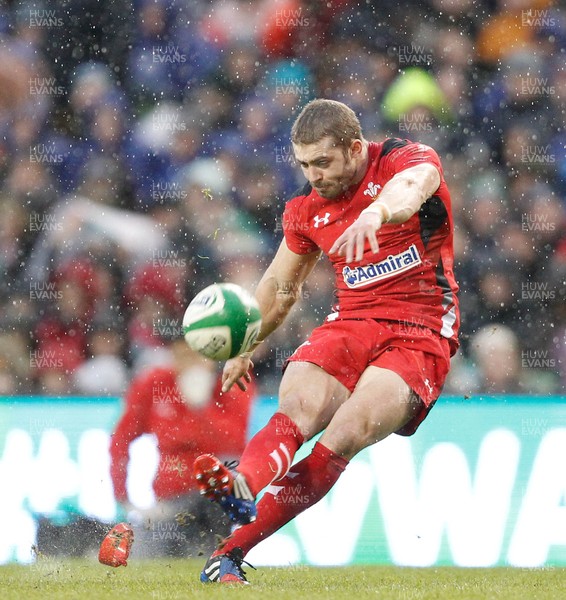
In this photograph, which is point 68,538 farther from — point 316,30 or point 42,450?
point 316,30

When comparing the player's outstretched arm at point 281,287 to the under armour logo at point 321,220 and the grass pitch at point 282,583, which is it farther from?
the grass pitch at point 282,583

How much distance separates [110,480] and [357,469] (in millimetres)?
1293

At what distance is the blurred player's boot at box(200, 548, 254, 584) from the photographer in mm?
4281

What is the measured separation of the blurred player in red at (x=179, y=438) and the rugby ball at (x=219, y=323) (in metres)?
1.55

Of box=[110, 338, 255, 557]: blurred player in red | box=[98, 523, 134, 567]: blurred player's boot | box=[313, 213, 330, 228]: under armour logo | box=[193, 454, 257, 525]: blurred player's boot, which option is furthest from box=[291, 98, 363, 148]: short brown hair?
box=[98, 523, 134, 567]: blurred player's boot

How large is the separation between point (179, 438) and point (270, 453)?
1.83 m

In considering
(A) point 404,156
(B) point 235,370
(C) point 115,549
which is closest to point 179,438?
(C) point 115,549

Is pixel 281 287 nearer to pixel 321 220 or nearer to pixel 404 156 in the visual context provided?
pixel 321 220

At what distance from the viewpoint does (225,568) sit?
4.30m

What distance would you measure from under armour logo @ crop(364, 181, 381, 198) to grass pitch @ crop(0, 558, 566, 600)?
163 centimetres

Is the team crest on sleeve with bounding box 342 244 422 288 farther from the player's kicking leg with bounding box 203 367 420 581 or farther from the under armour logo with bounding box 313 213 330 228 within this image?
the player's kicking leg with bounding box 203 367 420 581

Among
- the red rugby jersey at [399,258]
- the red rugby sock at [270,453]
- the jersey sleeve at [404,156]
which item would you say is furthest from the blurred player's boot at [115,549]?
the jersey sleeve at [404,156]

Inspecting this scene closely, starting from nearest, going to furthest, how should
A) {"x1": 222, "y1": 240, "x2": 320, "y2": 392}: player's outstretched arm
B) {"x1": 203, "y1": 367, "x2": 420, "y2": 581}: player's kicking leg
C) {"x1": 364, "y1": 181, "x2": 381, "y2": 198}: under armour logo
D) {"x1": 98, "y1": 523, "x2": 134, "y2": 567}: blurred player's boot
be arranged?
{"x1": 203, "y1": 367, "x2": 420, "y2": 581}: player's kicking leg, {"x1": 364, "y1": 181, "x2": 381, "y2": 198}: under armour logo, {"x1": 222, "y1": 240, "x2": 320, "y2": 392}: player's outstretched arm, {"x1": 98, "y1": 523, "x2": 134, "y2": 567}: blurred player's boot

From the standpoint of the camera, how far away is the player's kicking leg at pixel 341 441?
4.18 meters
